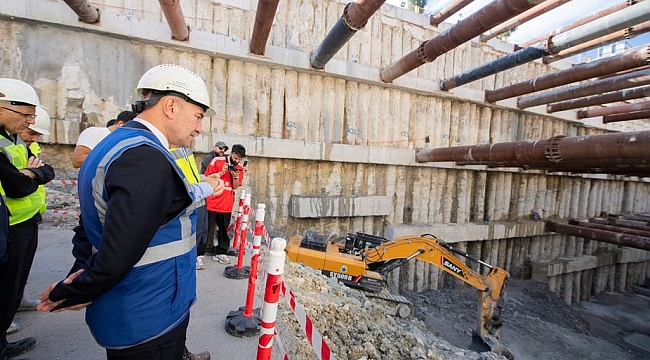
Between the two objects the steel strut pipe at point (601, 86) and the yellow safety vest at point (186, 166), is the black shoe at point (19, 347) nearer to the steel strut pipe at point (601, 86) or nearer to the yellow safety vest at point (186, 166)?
the yellow safety vest at point (186, 166)

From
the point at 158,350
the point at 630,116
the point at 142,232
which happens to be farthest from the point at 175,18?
the point at 630,116

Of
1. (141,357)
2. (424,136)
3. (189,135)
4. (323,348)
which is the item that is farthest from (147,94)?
(424,136)

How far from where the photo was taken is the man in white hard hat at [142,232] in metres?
1.19

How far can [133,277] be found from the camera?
4.29 ft

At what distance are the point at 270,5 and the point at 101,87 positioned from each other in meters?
4.40

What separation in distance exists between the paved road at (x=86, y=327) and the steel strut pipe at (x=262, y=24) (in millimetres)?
4471

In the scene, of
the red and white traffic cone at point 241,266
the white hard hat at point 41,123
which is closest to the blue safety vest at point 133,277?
the white hard hat at point 41,123

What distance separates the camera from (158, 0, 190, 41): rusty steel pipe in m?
5.16

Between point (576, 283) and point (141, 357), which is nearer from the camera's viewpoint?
point (141, 357)

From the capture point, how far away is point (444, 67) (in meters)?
9.93

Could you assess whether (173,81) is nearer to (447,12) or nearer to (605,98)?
(447,12)

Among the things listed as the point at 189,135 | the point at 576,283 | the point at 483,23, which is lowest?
the point at 576,283

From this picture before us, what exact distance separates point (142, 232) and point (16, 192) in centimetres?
193

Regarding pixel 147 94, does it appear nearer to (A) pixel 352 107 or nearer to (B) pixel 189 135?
(B) pixel 189 135
